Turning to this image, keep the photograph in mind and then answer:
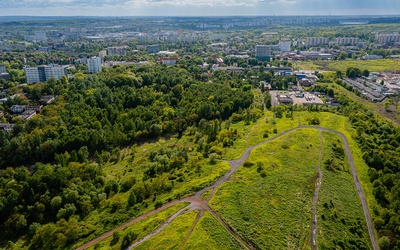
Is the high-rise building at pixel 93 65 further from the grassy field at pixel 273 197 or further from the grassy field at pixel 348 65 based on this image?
the grassy field at pixel 273 197

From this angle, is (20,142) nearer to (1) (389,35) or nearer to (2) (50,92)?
(2) (50,92)

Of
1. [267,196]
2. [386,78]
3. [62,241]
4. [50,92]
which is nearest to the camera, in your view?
[62,241]

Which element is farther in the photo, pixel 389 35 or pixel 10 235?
pixel 389 35

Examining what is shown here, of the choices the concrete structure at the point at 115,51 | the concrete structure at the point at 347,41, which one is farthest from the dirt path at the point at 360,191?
the concrete structure at the point at 347,41

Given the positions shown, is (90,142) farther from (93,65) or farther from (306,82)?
(306,82)

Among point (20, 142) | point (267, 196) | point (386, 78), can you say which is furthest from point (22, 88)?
point (386, 78)
